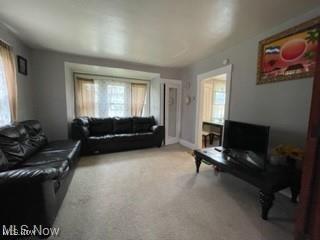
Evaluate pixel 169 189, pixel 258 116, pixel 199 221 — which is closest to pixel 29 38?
pixel 169 189

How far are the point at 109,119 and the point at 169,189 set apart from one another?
2900 mm

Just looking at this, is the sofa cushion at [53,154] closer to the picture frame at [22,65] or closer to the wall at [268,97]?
the picture frame at [22,65]

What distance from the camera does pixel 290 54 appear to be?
2141mm

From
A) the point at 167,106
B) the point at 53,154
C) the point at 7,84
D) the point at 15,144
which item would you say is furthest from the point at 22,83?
the point at 167,106

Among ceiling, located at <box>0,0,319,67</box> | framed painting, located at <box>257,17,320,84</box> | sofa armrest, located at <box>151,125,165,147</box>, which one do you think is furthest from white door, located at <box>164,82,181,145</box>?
framed painting, located at <box>257,17,320,84</box>

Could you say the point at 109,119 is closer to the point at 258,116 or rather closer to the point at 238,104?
the point at 238,104

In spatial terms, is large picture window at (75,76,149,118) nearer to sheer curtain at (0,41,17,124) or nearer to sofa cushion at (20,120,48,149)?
sofa cushion at (20,120,48,149)

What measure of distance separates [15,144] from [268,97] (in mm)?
3807

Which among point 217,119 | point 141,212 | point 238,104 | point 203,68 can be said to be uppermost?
point 203,68

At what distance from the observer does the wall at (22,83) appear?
8.35ft

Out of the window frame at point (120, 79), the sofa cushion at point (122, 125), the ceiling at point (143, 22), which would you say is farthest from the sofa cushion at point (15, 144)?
the window frame at point (120, 79)

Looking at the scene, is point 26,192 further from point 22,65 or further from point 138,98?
point 138,98

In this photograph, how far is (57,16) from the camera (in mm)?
2049

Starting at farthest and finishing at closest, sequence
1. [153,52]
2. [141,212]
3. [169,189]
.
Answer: [153,52] < [169,189] < [141,212]
